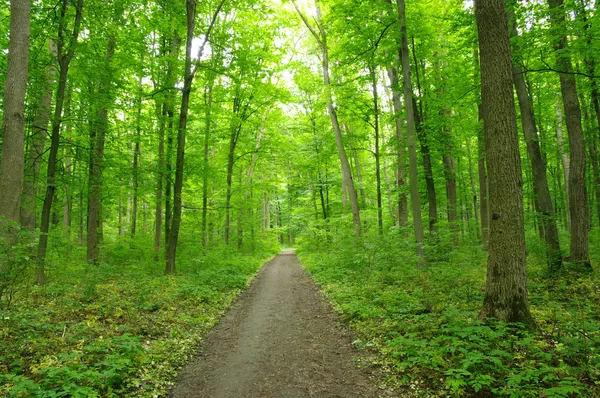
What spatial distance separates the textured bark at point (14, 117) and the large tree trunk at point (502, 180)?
8.37 m

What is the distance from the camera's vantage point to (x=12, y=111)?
582 centimetres

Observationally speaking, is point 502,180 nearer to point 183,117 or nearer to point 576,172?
Result: point 576,172

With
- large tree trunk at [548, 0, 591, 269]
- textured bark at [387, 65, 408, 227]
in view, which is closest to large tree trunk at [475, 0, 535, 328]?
large tree trunk at [548, 0, 591, 269]

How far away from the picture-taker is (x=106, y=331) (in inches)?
214

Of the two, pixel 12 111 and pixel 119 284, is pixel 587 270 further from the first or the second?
pixel 12 111

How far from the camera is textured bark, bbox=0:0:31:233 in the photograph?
5789 mm

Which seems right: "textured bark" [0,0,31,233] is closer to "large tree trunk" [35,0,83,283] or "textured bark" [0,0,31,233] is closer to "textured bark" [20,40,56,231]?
"large tree trunk" [35,0,83,283]

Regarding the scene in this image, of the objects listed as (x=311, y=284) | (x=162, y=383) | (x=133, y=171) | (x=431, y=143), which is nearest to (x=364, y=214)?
(x=431, y=143)

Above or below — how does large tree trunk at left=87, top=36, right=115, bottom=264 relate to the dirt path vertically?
above

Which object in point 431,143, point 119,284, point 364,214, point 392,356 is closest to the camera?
point 392,356

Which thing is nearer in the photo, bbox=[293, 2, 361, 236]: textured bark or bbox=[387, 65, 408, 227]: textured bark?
bbox=[387, 65, 408, 227]: textured bark

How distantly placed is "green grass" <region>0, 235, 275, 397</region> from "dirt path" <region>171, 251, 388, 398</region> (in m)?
0.40

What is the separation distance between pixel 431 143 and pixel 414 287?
748 cm

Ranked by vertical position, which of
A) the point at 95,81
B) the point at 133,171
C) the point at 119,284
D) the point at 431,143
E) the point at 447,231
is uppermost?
the point at 95,81
